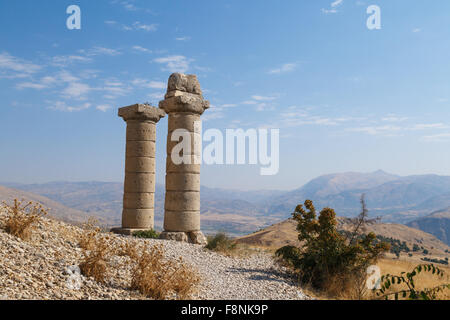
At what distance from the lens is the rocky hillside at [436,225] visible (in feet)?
501

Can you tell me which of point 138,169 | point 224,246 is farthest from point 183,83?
point 224,246

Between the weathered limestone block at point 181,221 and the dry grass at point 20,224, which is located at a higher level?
the dry grass at point 20,224

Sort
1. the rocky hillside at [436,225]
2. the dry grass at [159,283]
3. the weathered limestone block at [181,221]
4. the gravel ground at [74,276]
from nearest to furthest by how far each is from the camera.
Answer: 1. the gravel ground at [74,276]
2. the dry grass at [159,283]
3. the weathered limestone block at [181,221]
4. the rocky hillside at [436,225]

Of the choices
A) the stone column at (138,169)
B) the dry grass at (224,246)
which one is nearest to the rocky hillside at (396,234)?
the stone column at (138,169)

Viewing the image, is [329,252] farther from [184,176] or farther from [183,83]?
[183,83]

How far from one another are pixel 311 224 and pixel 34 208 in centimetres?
670

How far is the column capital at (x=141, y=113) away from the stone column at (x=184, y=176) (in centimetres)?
107

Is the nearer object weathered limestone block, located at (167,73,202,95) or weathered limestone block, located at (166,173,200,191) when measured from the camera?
weathered limestone block, located at (166,173,200,191)

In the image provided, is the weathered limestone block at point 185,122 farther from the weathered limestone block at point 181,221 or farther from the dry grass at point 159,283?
the dry grass at point 159,283

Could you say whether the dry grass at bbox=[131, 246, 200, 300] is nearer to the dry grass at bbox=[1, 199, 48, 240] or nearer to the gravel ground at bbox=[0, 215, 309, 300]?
the gravel ground at bbox=[0, 215, 309, 300]

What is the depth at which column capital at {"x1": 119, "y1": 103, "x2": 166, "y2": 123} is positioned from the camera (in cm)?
1619

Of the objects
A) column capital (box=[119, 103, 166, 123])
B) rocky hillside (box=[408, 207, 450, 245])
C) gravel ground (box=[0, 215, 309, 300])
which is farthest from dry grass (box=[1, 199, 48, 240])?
rocky hillside (box=[408, 207, 450, 245])

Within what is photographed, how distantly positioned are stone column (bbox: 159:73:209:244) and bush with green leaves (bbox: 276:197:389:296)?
17.7 ft
